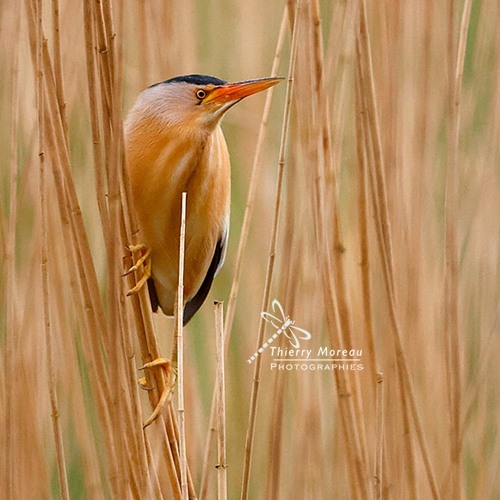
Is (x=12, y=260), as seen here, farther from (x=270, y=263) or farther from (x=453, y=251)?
(x=453, y=251)

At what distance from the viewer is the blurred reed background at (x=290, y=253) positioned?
2.82 ft

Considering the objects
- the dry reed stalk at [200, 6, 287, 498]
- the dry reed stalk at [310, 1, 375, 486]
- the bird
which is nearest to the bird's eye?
the bird

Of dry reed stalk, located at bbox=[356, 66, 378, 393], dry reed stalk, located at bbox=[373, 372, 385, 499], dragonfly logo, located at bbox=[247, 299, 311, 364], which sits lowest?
dry reed stalk, located at bbox=[373, 372, 385, 499]

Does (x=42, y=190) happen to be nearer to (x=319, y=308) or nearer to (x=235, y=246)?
(x=319, y=308)

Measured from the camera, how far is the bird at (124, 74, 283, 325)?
1154 millimetres

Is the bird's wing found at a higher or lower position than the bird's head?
lower

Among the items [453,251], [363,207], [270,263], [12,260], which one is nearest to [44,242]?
[12,260]

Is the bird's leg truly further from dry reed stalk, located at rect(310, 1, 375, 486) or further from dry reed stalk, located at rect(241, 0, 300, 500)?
dry reed stalk, located at rect(310, 1, 375, 486)

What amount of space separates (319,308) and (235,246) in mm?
435

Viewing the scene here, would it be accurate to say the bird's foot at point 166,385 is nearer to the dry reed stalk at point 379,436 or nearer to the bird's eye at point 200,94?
the dry reed stalk at point 379,436

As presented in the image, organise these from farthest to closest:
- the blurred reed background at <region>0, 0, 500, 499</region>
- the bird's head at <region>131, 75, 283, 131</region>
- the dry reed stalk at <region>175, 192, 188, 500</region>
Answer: the bird's head at <region>131, 75, 283, 131</region>
the blurred reed background at <region>0, 0, 500, 499</region>
the dry reed stalk at <region>175, 192, 188, 500</region>

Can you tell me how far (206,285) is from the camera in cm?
142

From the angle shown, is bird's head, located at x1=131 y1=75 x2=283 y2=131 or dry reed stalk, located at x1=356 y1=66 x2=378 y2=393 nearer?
dry reed stalk, located at x1=356 y1=66 x2=378 y2=393

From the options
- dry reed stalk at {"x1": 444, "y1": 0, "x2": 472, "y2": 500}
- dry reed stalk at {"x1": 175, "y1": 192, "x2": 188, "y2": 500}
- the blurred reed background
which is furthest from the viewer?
dry reed stalk at {"x1": 444, "y1": 0, "x2": 472, "y2": 500}
